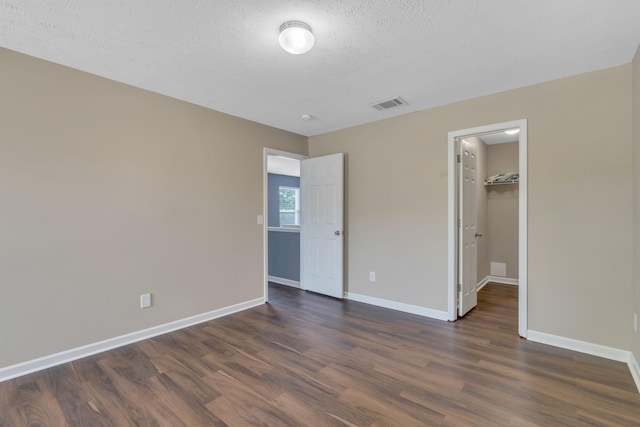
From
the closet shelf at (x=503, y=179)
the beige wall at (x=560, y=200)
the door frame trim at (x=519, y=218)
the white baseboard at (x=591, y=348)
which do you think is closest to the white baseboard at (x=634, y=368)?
the white baseboard at (x=591, y=348)

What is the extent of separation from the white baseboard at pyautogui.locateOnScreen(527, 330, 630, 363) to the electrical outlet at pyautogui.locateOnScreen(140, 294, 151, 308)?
12.0 ft

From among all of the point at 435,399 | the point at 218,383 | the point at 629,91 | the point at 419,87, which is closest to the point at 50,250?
the point at 218,383

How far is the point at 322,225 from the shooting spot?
14.3 feet

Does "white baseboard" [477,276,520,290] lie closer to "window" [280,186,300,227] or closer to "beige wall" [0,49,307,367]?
"beige wall" [0,49,307,367]

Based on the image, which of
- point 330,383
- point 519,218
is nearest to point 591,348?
point 519,218

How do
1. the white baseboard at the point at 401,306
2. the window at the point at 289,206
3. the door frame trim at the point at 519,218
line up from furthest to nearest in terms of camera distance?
the window at the point at 289,206, the white baseboard at the point at 401,306, the door frame trim at the point at 519,218

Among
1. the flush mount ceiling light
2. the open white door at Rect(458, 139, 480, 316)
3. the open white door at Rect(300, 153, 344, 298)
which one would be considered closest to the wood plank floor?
the open white door at Rect(458, 139, 480, 316)

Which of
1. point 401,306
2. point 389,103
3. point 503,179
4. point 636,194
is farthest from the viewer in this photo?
point 503,179

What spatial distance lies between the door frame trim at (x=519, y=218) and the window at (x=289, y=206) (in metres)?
6.36

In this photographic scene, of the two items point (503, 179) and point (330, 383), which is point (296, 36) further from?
point (503, 179)

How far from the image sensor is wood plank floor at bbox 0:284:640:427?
5.86 ft

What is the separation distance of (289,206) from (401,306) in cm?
641

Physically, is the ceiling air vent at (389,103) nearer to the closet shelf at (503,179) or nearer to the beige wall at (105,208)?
the beige wall at (105,208)

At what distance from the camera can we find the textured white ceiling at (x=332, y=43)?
1766mm
